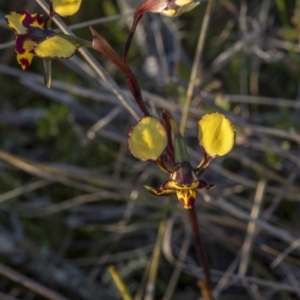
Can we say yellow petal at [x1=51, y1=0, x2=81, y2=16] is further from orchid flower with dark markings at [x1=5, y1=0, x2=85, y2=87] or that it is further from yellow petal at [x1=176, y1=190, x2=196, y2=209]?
yellow petal at [x1=176, y1=190, x2=196, y2=209]

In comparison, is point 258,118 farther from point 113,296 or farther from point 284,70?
point 113,296

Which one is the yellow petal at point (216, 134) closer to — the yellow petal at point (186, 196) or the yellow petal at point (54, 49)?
the yellow petal at point (186, 196)

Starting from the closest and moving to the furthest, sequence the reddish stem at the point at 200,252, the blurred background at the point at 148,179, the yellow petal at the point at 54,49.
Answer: the yellow petal at the point at 54,49, the reddish stem at the point at 200,252, the blurred background at the point at 148,179

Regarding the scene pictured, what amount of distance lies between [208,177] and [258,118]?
0.67 feet

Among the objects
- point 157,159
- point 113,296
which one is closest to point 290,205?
point 113,296

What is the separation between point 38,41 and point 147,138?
15cm

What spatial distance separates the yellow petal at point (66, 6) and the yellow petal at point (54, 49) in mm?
83

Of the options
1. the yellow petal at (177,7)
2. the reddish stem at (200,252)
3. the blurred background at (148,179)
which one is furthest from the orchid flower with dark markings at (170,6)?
the blurred background at (148,179)

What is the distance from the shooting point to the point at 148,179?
63.0 inches

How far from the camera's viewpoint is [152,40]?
5.47 ft

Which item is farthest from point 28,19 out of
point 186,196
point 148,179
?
point 148,179

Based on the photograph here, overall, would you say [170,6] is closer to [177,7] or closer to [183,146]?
[177,7]

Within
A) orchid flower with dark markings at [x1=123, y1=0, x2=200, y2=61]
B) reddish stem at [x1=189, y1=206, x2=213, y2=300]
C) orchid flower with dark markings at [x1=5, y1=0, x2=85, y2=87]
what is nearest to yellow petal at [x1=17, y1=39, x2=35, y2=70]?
orchid flower with dark markings at [x1=5, y1=0, x2=85, y2=87]

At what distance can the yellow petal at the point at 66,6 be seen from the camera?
26.4 inches
